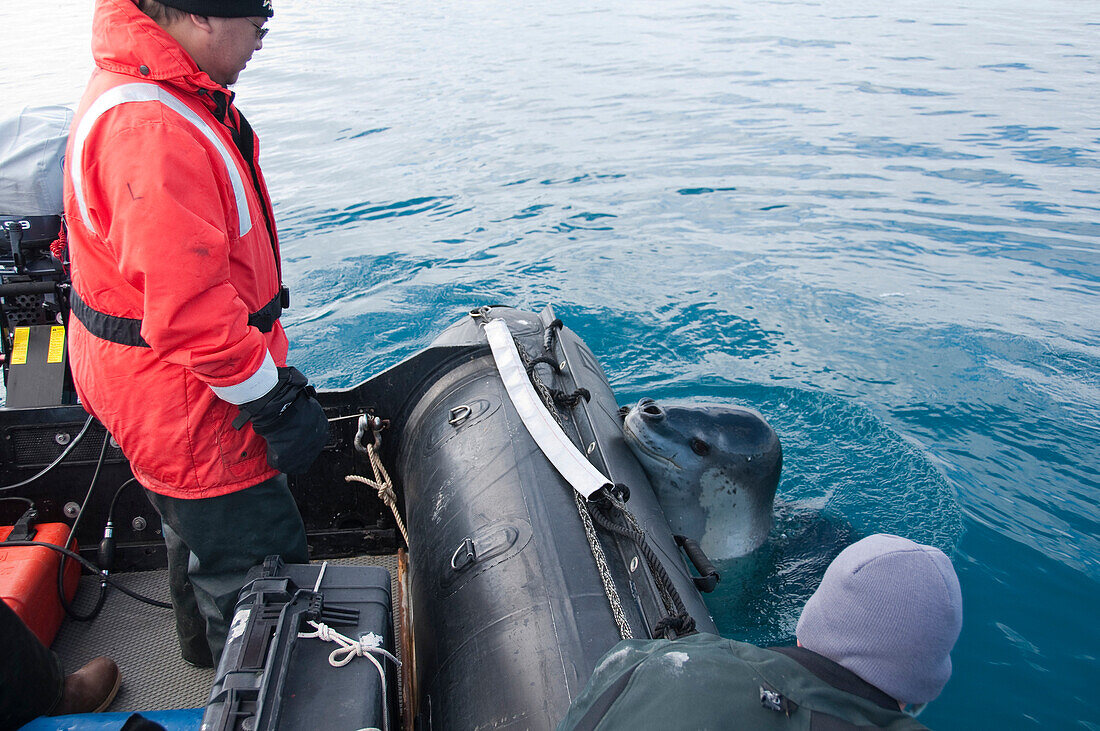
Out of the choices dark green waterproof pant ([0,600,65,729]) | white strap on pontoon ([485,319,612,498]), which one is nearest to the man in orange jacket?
dark green waterproof pant ([0,600,65,729])

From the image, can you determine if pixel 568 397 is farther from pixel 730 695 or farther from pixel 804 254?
pixel 804 254

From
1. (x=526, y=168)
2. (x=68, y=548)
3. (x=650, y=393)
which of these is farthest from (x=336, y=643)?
(x=526, y=168)

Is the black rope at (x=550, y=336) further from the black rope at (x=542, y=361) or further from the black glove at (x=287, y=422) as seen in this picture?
the black glove at (x=287, y=422)

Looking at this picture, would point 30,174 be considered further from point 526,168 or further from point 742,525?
point 526,168

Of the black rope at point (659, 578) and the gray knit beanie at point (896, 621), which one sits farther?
the black rope at point (659, 578)

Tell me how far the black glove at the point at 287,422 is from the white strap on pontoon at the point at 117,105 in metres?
0.52

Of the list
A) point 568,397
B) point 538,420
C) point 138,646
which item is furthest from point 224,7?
point 138,646

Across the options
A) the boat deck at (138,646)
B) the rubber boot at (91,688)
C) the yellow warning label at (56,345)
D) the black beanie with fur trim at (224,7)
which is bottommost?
the boat deck at (138,646)

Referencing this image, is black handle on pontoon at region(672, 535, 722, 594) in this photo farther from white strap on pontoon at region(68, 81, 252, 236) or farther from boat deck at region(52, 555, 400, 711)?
white strap on pontoon at region(68, 81, 252, 236)

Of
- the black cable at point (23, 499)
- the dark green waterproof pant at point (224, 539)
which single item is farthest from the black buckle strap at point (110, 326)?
the black cable at point (23, 499)

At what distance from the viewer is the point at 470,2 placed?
25.2m

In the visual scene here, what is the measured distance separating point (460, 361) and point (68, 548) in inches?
66.6

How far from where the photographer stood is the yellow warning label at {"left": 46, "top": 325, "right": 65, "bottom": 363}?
3072 millimetres

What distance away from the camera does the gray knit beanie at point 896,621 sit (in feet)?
4.55
